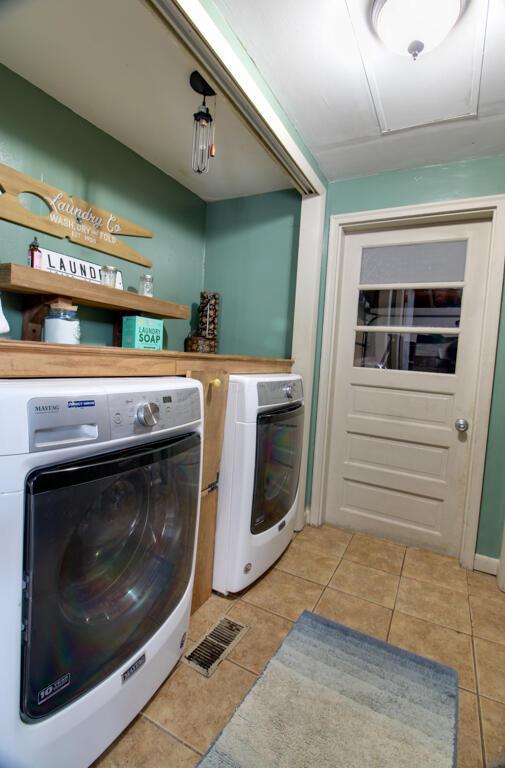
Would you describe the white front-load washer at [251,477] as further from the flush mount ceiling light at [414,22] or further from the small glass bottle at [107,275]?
the flush mount ceiling light at [414,22]

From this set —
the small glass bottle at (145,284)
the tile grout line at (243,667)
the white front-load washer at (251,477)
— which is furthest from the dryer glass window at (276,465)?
the small glass bottle at (145,284)

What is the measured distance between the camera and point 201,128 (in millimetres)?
1525

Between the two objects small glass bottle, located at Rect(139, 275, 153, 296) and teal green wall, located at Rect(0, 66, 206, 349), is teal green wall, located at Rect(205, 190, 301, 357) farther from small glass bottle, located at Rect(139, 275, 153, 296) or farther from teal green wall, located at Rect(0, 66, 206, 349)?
small glass bottle, located at Rect(139, 275, 153, 296)

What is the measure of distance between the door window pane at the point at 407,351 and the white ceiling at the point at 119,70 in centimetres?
126

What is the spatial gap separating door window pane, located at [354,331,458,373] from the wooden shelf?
1.28 meters

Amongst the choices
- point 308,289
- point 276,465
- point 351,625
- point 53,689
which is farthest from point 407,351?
point 53,689

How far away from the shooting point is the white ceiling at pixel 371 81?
1.19 m

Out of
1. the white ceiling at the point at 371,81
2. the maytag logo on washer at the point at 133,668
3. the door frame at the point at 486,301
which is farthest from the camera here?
the door frame at the point at 486,301

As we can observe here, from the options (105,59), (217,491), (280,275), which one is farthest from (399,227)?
(217,491)

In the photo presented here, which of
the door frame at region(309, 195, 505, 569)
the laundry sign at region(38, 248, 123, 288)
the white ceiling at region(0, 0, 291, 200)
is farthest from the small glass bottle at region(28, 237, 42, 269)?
the door frame at region(309, 195, 505, 569)

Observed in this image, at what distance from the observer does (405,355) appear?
2209 millimetres

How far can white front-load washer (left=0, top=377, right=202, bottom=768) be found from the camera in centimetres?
67

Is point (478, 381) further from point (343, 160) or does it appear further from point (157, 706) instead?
point (157, 706)

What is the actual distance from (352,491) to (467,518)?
0.67 m
